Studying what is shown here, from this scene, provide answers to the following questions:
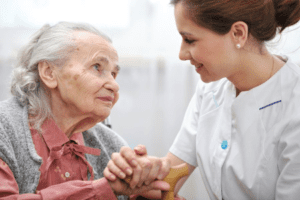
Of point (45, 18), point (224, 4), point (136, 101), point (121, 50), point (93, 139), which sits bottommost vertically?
point (136, 101)

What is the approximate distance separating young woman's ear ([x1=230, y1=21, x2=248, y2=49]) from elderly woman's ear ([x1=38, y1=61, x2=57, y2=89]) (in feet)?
2.26

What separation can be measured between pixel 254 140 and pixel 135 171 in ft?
1.66

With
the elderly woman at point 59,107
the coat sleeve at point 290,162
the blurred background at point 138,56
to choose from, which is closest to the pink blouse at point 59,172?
the elderly woman at point 59,107

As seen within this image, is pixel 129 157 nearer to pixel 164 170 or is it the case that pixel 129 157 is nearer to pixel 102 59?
pixel 164 170

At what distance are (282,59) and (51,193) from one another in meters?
1.03

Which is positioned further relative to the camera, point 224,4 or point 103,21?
point 103,21

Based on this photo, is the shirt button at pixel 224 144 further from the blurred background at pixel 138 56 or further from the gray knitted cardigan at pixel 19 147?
the blurred background at pixel 138 56

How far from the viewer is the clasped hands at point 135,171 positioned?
0.89m

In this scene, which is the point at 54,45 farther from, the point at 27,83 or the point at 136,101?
the point at 136,101

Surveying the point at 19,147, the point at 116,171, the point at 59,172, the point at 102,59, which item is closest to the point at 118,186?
the point at 116,171

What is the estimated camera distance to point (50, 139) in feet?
3.43

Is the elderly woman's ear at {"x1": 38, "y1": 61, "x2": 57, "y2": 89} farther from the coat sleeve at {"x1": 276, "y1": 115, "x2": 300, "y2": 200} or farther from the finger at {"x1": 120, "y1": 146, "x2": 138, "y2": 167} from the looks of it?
the coat sleeve at {"x1": 276, "y1": 115, "x2": 300, "y2": 200}

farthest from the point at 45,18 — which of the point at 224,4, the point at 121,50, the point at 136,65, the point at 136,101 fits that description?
the point at 224,4

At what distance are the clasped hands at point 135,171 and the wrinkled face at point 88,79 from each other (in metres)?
0.24
